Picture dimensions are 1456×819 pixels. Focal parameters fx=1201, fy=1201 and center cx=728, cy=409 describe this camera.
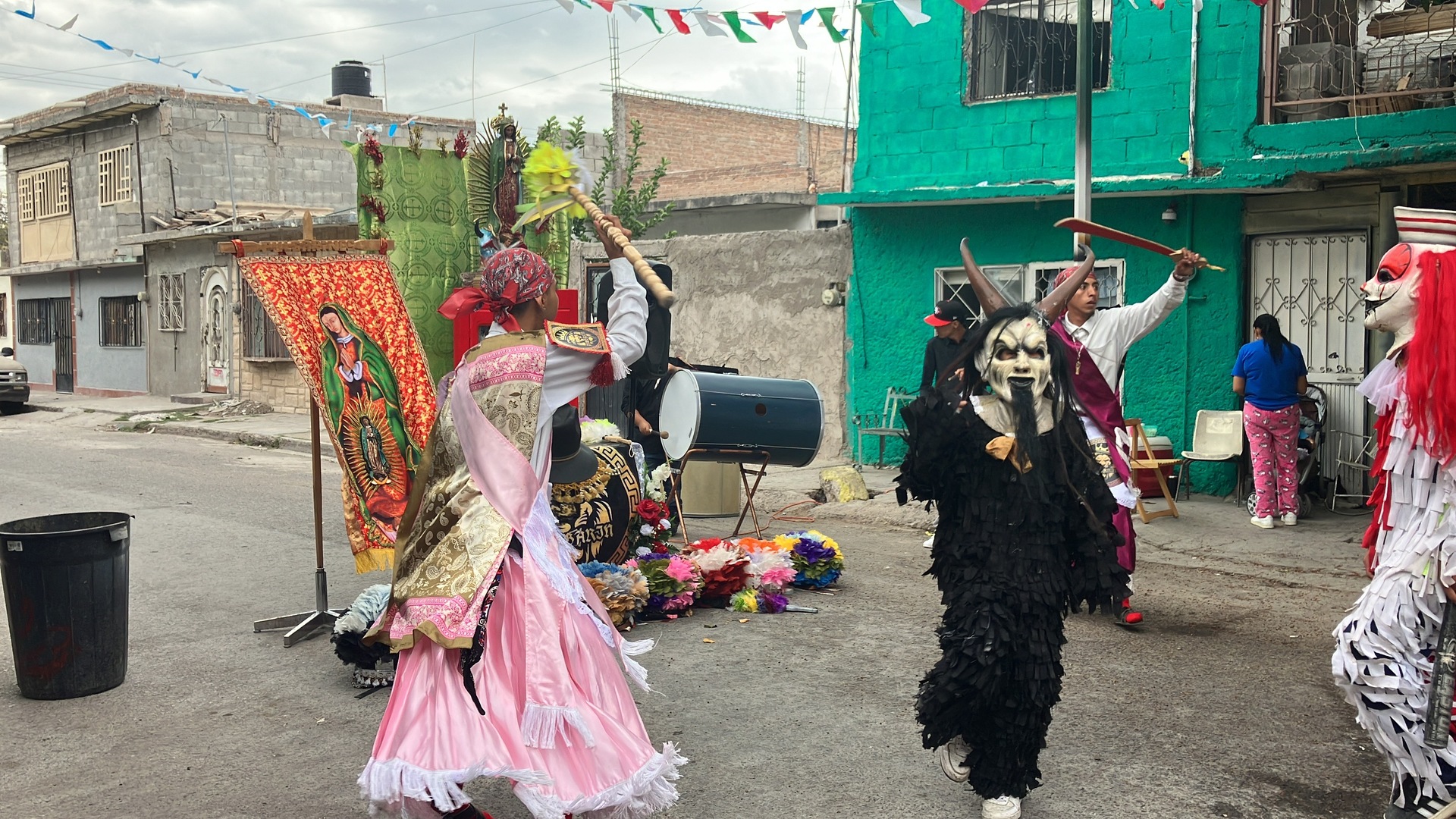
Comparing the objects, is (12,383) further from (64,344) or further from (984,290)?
(984,290)

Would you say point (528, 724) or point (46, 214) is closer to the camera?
point (528, 724)

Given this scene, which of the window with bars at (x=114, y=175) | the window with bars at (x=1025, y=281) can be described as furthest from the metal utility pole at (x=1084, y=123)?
the window with bars at (x=114, y=175)

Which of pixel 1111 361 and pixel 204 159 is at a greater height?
pixel 204 159

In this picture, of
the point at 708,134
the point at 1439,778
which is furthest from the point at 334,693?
the point at 708,134

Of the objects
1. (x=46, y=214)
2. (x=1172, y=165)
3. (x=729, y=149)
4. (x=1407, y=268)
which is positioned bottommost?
(x=1407, y=268)

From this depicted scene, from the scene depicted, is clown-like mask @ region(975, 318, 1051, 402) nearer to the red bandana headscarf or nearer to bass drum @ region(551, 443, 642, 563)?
the red bandana headscarf

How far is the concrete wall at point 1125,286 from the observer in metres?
10.7

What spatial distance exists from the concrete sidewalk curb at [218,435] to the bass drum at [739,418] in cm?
818

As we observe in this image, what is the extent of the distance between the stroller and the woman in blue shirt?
0.90 feet

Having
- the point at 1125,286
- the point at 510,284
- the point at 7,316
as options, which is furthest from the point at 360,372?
the point at 7,316

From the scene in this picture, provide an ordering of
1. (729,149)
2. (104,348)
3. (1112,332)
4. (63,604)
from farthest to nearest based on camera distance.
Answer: (729,149)
(104,348)
(1112,332)
(63,604)

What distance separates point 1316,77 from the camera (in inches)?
408

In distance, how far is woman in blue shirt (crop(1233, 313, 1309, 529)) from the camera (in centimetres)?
951

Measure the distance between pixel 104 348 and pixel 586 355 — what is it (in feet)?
91.9
